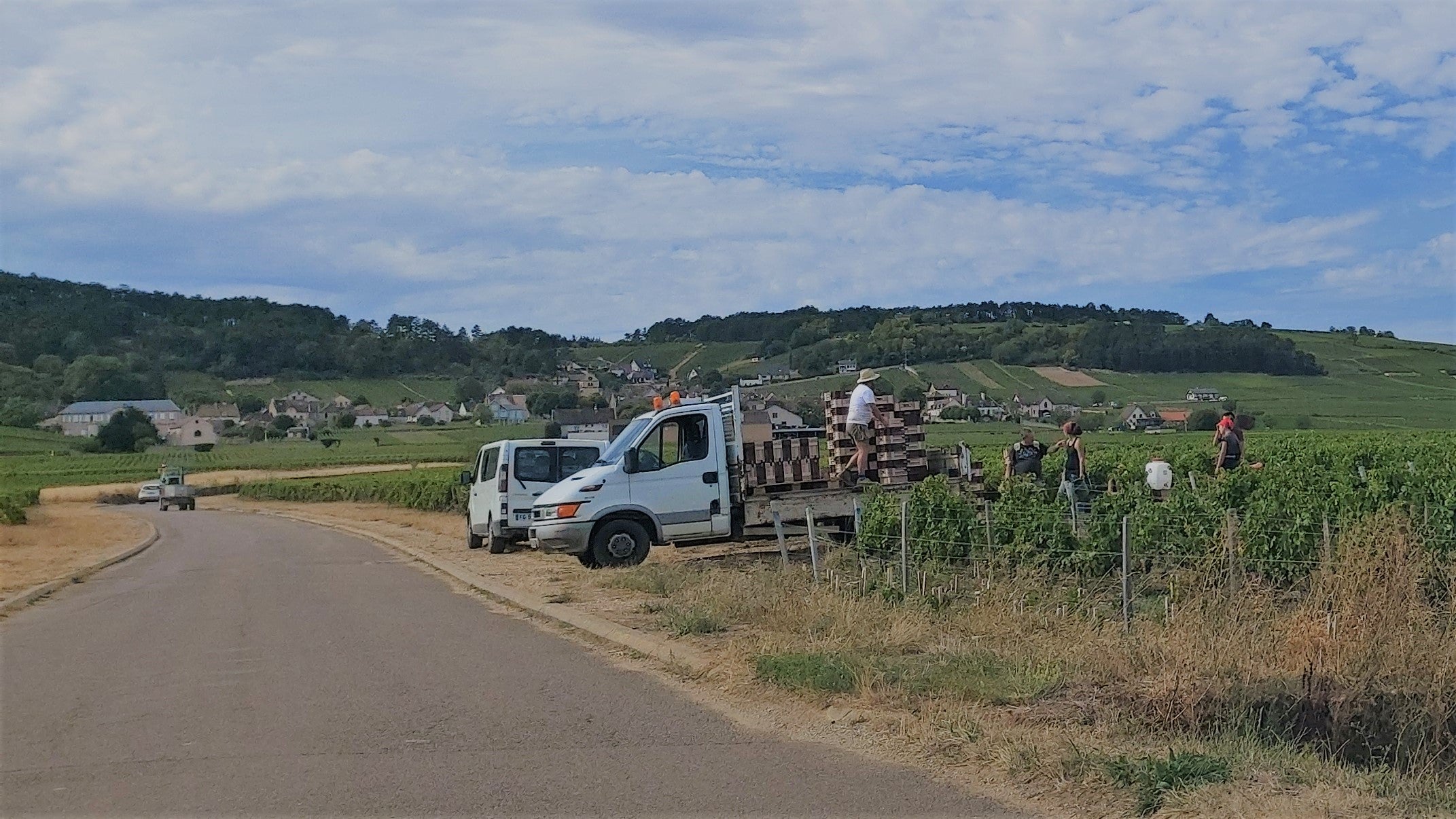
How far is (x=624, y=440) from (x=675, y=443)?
70 cm

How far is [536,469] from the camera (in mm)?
22250

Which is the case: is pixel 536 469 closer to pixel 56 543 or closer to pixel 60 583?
pixel 60 583

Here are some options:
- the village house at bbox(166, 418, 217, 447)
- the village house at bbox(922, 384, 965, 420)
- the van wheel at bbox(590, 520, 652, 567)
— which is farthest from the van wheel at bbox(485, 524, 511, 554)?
the village house at bbox(166, 418, 217, 447)

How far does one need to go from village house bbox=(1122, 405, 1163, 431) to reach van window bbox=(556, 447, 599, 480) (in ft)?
120

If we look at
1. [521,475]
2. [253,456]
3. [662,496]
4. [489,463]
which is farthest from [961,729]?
[253,456]

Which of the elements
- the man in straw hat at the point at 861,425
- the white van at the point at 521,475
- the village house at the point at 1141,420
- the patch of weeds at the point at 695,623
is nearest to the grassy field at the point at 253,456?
the village house at the point at 1141,420

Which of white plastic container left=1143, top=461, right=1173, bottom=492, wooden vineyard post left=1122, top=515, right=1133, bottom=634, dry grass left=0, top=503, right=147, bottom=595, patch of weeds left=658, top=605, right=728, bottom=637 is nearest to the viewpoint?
wooden vineyard post left=1122, top=515, right=1133, bottom=634

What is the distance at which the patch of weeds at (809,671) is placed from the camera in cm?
832

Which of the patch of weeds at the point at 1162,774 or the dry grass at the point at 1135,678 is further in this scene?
the dry grass at the point at 1135,678

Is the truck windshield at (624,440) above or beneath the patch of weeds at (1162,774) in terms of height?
above

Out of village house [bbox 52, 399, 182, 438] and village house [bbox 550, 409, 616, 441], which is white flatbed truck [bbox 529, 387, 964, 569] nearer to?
village house [bbox 550, 409, 616, 441]

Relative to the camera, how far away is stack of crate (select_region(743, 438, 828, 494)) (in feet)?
57.1

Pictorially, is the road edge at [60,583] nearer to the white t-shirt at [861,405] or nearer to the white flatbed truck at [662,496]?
the white flatbed truck at [662,496]

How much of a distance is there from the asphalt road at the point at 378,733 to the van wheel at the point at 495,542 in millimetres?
8600
